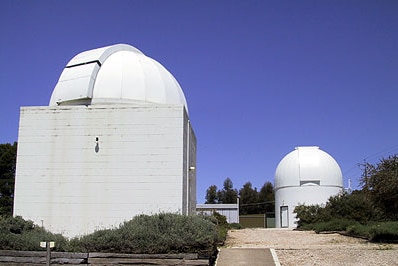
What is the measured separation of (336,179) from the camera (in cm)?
3772

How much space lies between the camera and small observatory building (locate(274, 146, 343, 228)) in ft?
121

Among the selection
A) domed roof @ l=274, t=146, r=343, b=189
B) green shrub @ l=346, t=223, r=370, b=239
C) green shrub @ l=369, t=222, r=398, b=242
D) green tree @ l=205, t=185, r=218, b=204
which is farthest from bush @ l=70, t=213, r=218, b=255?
green tree @ l=205, t=185, r=218, b=204

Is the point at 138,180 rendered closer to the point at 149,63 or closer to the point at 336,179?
the point at 149,63

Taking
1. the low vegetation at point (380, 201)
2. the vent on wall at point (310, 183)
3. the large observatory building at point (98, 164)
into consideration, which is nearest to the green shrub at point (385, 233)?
the low vegetation at point (380, 201)

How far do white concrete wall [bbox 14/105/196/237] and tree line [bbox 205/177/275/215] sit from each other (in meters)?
49.2

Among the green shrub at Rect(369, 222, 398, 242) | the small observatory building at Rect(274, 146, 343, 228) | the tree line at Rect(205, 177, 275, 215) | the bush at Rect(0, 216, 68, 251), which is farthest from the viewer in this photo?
the tree line at Rect(205, 177, 275, 215)

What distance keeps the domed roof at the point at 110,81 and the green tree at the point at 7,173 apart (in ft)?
62.8

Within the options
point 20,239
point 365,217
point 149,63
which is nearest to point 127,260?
point 20,239

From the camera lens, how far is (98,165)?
14594mm

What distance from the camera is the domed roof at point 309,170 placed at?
122 ft

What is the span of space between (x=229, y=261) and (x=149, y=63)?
8.77 meters

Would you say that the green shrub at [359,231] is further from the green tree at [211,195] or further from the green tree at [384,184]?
the green tree at [211,195]

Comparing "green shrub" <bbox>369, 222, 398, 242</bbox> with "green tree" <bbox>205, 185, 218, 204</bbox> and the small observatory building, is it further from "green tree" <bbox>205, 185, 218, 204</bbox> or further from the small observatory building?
"green tree" <bbox>205, 185, 218, 204</bbox>

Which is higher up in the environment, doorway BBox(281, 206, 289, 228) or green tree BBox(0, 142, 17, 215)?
green tree BBox(0, 142, 17, 215)
